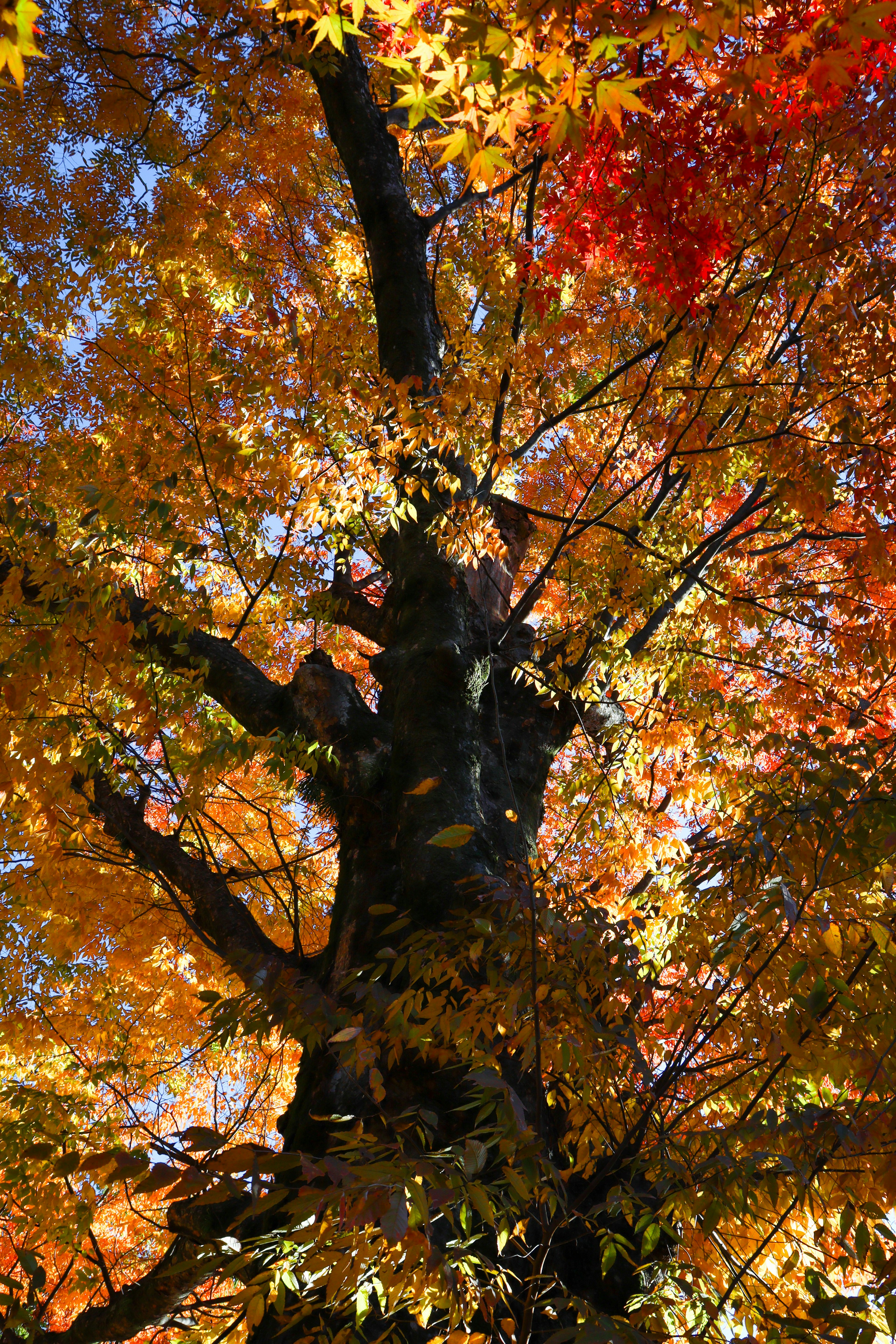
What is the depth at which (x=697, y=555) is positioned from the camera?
5.16m

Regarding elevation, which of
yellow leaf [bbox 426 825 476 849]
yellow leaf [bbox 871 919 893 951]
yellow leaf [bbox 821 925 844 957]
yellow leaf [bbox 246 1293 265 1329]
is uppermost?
yellow leaf [bbox 426 825 476 849]

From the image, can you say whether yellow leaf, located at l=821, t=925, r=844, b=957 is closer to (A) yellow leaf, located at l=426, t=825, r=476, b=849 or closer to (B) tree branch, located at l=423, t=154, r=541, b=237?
(A) yellow leaf, located at l=426, t=825, r=476, b=849

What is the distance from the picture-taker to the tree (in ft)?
5.57

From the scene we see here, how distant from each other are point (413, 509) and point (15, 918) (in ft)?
13.7

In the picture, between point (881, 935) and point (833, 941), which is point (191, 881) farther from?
point (881, 935)

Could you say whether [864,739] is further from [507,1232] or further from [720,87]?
[720,87]

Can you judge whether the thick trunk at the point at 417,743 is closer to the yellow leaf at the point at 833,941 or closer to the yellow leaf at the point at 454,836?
the yellow leaf at the point at 454,836

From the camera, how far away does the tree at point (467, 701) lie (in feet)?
5.57

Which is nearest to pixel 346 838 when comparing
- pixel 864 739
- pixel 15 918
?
pixel 864 739

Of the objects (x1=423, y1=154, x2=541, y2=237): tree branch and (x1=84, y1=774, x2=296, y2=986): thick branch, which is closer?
(x1=84, y1=774, x2=296, y2=986): thick branch

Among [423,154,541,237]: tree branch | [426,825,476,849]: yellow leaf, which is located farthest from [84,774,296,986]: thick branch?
[423,154,541,237]: tree branch

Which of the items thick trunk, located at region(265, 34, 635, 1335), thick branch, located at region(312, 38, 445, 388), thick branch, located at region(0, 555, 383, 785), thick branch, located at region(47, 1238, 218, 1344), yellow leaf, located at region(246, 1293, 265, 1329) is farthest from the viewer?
thick branch, located at region(312, 38, 445, 388)

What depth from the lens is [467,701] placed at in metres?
4.13

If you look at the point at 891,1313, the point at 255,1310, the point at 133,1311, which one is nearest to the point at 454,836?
the point at 255,1310
